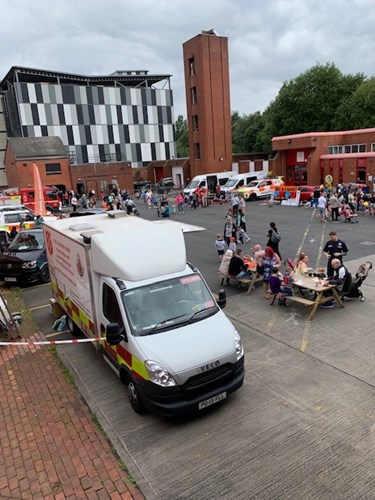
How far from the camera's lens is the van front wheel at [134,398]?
5.88 meters

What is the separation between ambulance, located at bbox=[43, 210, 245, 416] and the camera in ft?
17.8

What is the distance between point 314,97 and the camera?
157 ft

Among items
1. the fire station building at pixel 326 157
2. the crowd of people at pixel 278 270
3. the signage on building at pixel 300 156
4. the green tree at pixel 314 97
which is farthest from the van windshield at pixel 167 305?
the green tree at pixel 314 97

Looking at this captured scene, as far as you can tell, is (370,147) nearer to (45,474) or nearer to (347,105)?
(347,105)

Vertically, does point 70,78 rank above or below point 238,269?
above

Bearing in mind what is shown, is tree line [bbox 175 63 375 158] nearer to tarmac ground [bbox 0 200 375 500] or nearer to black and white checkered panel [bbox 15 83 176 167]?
black and white checkered panel [bbox 15 83 176 167]

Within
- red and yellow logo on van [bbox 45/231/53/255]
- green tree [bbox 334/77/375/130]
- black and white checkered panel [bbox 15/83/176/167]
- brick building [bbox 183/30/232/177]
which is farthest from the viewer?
black and white checkered panel [bbox 15/83/176/167]

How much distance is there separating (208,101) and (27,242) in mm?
35310

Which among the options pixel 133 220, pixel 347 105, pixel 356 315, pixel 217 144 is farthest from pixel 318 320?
pixel 347 105

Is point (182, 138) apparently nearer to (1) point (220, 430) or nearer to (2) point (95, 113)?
(2) point (95, 113)

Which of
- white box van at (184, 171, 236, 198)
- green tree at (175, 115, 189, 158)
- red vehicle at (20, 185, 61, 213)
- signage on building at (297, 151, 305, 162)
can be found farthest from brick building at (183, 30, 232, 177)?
green tree at (175, 115, 189, 158)

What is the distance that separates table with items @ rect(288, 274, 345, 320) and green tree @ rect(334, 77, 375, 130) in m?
40.0

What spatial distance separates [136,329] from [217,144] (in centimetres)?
4215

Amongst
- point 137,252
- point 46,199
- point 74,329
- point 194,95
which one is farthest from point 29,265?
point 194,95
